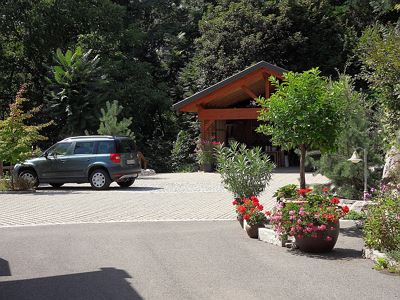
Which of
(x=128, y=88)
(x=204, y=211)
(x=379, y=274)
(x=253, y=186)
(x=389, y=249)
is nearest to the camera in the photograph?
(x=379, y=274)

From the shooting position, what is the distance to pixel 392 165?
42.2 feet

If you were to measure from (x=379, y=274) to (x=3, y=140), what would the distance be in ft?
49.2

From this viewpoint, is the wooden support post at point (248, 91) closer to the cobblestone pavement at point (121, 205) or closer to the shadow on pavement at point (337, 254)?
the cobblestone pavement at point (121, 205)

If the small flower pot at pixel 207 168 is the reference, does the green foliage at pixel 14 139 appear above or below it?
above

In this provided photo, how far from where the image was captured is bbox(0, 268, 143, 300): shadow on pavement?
244 inches

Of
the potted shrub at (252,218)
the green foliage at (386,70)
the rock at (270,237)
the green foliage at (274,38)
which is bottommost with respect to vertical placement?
the rock at (270,237)

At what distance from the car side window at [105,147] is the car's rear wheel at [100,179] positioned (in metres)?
0.64

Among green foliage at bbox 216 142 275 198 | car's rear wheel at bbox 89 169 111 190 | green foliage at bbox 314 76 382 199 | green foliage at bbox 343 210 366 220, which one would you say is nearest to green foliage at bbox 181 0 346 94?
car's rear wheel at bbox 89 169 111 190

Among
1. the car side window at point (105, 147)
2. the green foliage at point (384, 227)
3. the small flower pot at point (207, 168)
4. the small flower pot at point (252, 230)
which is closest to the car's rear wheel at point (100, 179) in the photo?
the car side window at point (105, 147)

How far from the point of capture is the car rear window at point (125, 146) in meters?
19.5

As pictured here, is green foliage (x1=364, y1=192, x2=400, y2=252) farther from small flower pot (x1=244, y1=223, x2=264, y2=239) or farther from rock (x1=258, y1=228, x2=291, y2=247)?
small flower pot (x1=244, y1=223, x2=264, y2=239)

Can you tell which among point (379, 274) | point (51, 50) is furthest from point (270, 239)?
point (51, 50)

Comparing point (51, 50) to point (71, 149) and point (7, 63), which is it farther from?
point (71, 149)

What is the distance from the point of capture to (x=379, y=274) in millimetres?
7117
